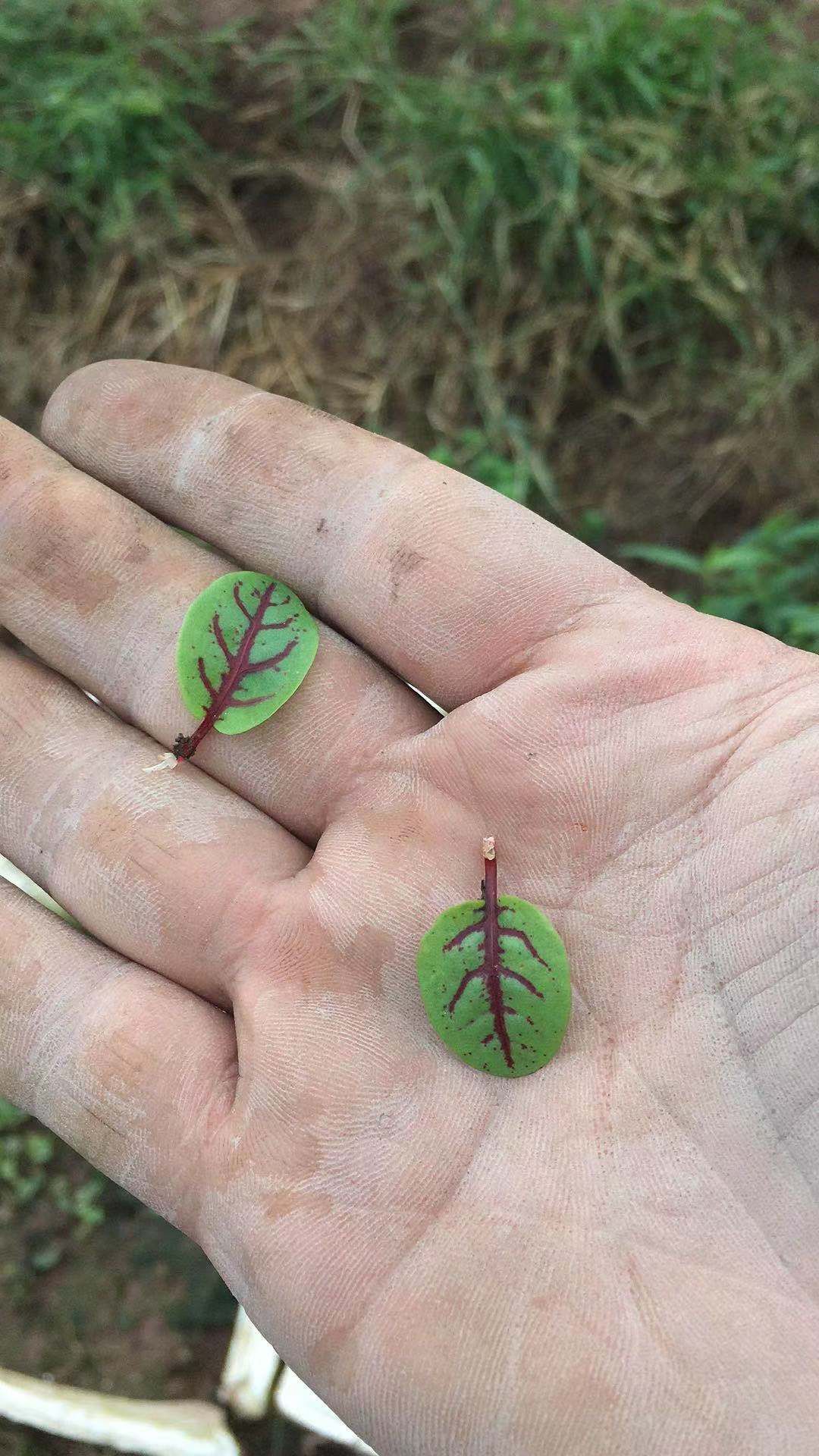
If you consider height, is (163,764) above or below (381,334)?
below

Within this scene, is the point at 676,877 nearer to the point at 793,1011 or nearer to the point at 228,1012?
the point at 793,1011

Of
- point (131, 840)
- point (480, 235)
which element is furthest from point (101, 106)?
point (131, 840)

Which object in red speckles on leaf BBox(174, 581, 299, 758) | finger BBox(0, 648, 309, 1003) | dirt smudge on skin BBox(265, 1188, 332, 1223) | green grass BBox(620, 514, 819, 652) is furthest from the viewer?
green grass BBox(620, 514, 819, 652)

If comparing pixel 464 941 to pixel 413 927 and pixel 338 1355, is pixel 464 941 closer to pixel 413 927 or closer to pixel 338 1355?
pixel 413 927

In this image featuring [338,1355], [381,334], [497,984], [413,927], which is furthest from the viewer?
[381,334]

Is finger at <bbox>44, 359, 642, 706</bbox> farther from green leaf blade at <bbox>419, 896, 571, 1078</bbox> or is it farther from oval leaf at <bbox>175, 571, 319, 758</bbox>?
green leaf blade at <bbox>419, 896, 571, 1078</bbox>

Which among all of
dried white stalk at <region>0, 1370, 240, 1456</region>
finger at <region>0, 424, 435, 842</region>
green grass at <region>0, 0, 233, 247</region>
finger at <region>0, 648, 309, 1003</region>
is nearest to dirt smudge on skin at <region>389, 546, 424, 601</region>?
finger at <region>0, 424, 435, 842</region>

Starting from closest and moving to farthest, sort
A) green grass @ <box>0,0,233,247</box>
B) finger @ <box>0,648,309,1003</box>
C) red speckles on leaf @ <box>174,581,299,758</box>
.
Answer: finger @ <box>0,648,309,1003</box>
red speckles on leaf @ <box>174,581,299,758</box>
green grass @ <box>0,0,233,247</box>
